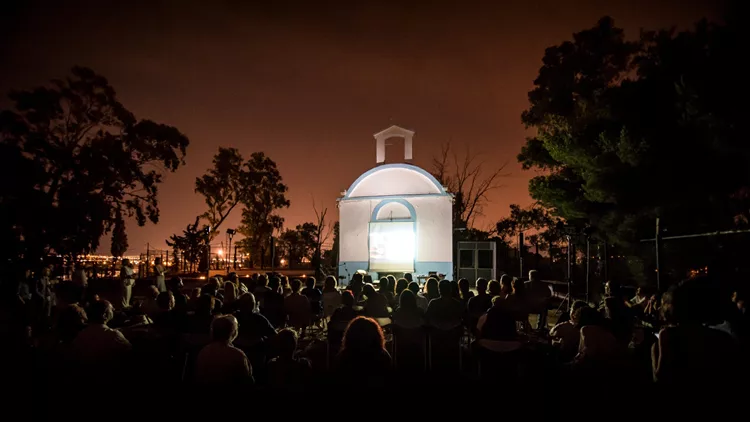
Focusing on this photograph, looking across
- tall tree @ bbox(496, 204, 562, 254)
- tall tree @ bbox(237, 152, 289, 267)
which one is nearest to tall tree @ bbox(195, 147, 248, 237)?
tall tree @ bbox(237, 152, 289, 267)

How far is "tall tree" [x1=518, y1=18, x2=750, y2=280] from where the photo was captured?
9.79 meters

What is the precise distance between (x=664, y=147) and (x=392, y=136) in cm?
1031

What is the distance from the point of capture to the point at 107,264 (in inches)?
783

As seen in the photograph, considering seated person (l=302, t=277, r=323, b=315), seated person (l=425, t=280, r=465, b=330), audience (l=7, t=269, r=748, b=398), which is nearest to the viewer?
audience (l=7, t=269, r=748, b=398)

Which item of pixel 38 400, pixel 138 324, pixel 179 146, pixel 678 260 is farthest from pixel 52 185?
pixel 678 260

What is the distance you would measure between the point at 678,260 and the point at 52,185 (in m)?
20.4

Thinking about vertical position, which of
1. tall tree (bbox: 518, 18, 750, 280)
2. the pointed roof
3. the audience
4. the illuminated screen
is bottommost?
the audience

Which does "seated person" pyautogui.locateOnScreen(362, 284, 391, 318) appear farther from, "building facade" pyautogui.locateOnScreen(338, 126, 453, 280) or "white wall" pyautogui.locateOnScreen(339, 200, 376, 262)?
"white wall" pyautogui.locateOnScreen(339, 200, 376, 262)

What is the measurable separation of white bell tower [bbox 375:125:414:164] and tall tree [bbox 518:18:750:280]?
17.6 ft

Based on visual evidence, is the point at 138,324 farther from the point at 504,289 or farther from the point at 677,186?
the point at 677,186


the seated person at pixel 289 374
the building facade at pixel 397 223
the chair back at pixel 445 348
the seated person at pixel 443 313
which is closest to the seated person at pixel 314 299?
the chair back at pixel 445 348

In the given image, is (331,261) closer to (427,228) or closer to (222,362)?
(427,228)

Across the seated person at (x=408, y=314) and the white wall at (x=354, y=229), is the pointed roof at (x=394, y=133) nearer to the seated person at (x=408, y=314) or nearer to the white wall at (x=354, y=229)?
the white wall at (x=354, y=229)

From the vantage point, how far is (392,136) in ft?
63.7
